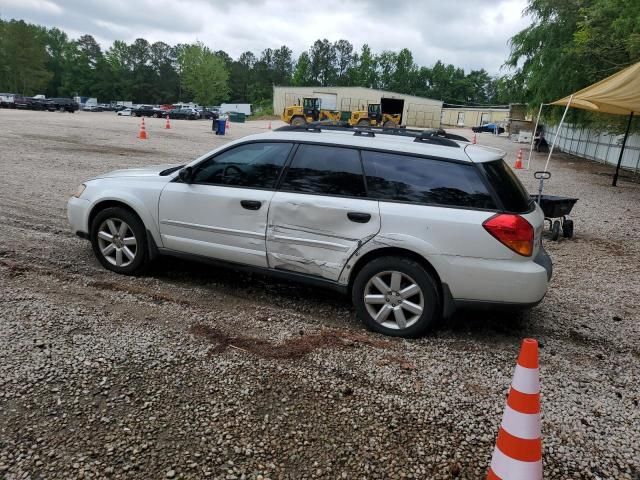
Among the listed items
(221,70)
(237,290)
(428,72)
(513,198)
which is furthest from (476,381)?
(428,72)

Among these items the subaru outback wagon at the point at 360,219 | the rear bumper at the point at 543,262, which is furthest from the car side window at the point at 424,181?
the rear bumper at the point at 543,262

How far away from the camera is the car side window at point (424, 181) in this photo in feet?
12.4

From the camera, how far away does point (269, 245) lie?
14.1 feet

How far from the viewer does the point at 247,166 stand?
4.48 m

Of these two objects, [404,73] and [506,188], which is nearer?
[506,188]

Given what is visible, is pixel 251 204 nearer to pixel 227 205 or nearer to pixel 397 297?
pixel 227 205

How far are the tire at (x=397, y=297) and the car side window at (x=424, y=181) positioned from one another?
533 mm

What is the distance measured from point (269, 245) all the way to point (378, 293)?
1049 millimetres

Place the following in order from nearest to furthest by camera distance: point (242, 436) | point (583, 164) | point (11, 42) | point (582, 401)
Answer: point (242, 436) → point (582, 401) → point (583, 164) → point (11, 42)

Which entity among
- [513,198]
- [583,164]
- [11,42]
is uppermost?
[11,42]

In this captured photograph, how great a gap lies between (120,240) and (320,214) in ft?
7.17

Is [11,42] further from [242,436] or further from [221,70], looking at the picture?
[242,436]

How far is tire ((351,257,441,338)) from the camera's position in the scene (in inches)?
149

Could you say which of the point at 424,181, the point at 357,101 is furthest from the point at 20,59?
the point at 424,181
